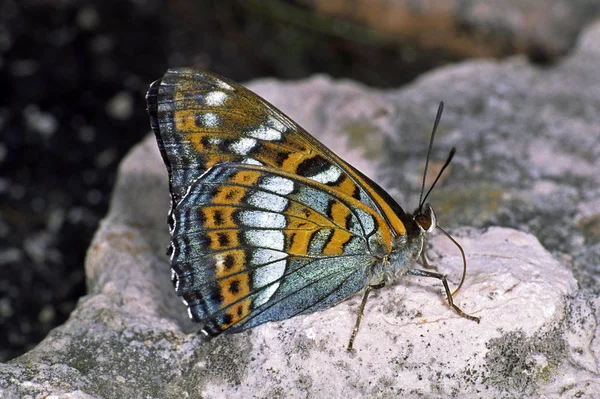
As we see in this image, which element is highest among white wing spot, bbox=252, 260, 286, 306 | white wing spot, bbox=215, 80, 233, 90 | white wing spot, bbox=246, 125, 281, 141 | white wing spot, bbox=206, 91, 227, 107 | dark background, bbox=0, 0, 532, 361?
white wing spot, bbox=215, 80, 233, 90

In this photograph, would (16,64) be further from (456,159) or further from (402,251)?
(402,251)

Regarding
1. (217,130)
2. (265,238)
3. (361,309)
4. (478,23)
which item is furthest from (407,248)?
(478,23)

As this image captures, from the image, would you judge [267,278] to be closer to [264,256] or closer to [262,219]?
[264,256]

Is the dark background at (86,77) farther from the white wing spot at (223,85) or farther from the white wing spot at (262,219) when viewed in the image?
the white wing spot at (223,85)

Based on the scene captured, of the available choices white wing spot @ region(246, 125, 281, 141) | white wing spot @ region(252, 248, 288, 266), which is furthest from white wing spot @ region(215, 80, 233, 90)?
white wing spot @ region(252, 248, 288, 266)

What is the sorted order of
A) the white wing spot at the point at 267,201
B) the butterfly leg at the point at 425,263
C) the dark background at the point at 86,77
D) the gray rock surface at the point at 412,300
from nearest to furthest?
the gray rock surface at the point at 412,300 → the white wing spot at the point at 267,201 → the butterfly leg at the point at 425,263 → the dark background at the point at 86,77

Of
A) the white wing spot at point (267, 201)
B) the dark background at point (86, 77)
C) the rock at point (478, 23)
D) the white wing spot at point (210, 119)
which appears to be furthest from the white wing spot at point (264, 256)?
the rock at point (478, 23)

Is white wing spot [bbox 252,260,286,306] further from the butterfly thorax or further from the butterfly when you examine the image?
the butterfly thorax
